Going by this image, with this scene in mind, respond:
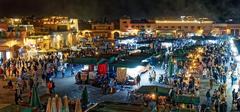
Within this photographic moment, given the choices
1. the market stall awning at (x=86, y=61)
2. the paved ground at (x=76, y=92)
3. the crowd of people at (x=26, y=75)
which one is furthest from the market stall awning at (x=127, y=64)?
the crowd of people at (x=26, y=75)

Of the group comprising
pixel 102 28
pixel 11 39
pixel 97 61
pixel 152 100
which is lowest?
pixel 152 100

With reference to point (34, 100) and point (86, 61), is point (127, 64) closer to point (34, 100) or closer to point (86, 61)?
point (86, 61)

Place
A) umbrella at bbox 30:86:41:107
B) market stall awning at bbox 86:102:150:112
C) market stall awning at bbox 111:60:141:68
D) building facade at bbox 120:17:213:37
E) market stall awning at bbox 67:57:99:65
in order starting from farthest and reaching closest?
1. building facade at bbox 120:17:213:37
2. market stall awning at bbox 67:57:99:65
3. market stall awning at bbox 111:60:141:68
4. umbrella at bbox 30:86:41:107
5. market stall awning at bbox 86:102:150:112

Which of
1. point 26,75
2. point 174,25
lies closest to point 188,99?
point 26,75

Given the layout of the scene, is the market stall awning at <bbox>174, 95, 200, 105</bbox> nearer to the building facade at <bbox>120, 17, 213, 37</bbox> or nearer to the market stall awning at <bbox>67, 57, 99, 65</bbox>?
the market stall awning at <bbox>67, 57, 99, 65</bbox>

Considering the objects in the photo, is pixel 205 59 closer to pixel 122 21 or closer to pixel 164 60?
pixel 164 60

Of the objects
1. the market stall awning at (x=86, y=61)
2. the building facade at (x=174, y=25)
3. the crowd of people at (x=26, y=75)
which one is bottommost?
the crowd of people at (x=26, y=75)

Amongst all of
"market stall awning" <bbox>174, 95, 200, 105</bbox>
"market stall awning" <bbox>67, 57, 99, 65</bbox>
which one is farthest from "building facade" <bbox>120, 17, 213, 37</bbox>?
"market stall awning" <bbox>174, 95, 200, 105</bbox>

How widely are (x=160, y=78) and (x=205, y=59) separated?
9761 millimetres

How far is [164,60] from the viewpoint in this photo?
97.2 feet

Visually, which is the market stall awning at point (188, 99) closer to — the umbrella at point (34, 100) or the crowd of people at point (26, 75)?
the umbrella at point (34, 100)

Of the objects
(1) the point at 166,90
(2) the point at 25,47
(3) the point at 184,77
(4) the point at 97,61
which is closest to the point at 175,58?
(3) the point at 184,77

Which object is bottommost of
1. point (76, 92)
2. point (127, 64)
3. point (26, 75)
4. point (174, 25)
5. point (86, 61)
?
point (76, 92)

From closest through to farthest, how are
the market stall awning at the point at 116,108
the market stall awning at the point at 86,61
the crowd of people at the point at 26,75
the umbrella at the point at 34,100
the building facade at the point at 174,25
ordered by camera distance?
1. the market stall awning at the point at 116,108
2. the umbrella at the point at 34,100
3. the crowd of people at the point at 26,75
4. the market stall awning at the point at 86,61
5. the building facade at the point at 174,25
